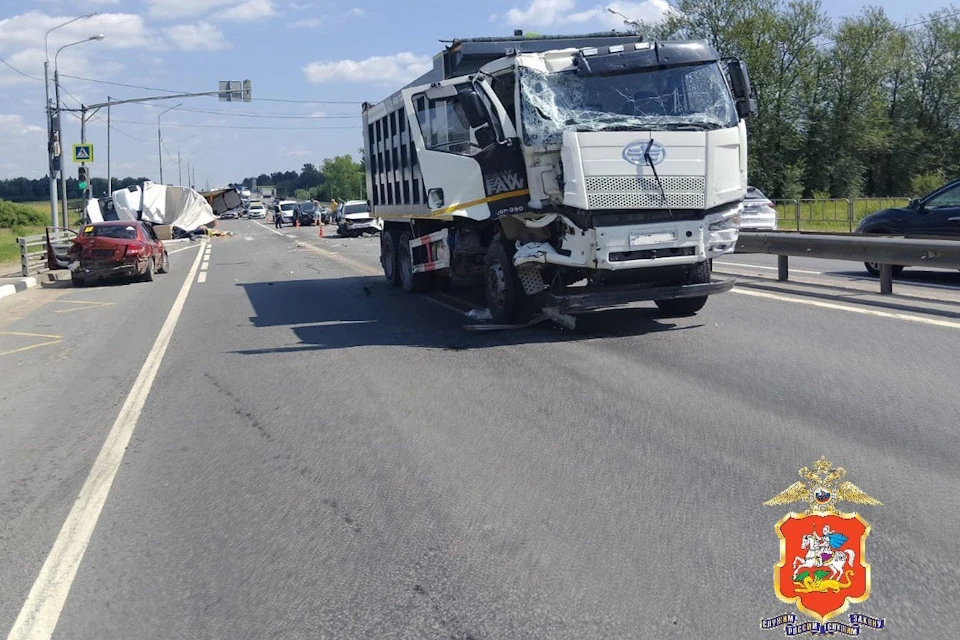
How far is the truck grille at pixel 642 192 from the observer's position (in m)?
10.2

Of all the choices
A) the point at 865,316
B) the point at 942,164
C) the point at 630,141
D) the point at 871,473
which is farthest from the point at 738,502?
the point at 942,164

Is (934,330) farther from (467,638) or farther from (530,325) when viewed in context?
(467,638)

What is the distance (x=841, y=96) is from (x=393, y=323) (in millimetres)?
59082

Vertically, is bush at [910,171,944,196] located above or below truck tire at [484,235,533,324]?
above

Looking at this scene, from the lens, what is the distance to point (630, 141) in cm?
1030

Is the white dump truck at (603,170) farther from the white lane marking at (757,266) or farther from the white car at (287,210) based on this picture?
the white car at (287,210)

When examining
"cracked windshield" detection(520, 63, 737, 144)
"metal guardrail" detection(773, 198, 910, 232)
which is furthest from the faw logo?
"metal guardrail" detection(773, 198, 910, 232)

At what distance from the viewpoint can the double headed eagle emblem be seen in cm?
519

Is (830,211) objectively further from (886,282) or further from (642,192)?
(642,192)

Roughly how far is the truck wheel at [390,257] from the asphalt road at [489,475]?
597 centimetres

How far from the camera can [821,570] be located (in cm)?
407

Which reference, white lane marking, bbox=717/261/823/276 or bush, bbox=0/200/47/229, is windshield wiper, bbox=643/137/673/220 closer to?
white lane marking, bbox=717/261/823/276

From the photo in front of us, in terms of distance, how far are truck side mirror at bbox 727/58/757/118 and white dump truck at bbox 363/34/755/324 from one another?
0.07 ft

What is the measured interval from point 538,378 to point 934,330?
4.20 meters
